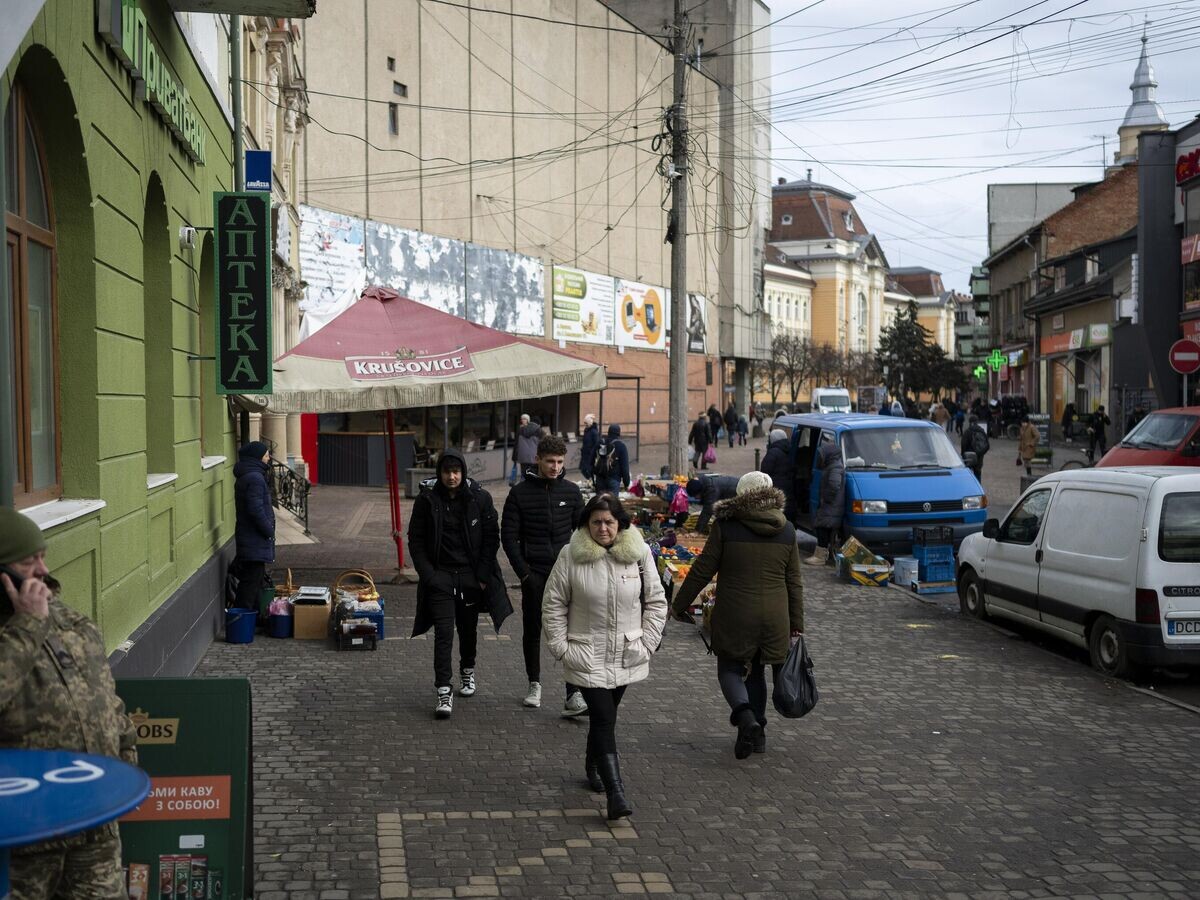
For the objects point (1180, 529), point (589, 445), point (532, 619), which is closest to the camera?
point (532, 619)

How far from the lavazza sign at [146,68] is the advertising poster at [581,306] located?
3598 centimetres

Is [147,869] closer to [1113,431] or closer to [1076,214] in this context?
[1113,431]

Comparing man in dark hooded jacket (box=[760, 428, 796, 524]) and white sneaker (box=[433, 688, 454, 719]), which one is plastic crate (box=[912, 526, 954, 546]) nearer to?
man in dark hooded jacket (box=[760, 428, 796, 524])

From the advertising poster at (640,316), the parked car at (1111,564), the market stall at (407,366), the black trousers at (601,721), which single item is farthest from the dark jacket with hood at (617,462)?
the advertising poster at (640,316)

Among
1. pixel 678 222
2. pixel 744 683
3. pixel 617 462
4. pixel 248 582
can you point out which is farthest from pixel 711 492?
pixel 744 683

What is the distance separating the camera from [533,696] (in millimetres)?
8758

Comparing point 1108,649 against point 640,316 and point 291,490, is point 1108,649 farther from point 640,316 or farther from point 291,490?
point 640,316

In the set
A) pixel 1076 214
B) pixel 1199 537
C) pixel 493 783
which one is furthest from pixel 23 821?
pixel 1076 214

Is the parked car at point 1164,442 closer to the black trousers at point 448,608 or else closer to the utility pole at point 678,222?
the utility pole at point 678,222

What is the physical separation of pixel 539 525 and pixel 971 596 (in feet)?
19.5

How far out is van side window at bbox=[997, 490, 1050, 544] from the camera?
11367 mm

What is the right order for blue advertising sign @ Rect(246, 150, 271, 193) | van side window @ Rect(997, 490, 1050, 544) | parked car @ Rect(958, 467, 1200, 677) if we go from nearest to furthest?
parked car @ Rect(958, 467, 1200, 677), van side window @ Rect(997, 490, 1050, 544), blue advertising sign @ Rect(246, 150, 271, 193)

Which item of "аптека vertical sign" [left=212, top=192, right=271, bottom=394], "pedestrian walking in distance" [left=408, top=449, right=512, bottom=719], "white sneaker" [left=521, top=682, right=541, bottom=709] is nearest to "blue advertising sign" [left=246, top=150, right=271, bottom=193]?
"аптека vertical sign" [left=212, top=192, right=271, bottom=394]

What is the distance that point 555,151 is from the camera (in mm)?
45500
